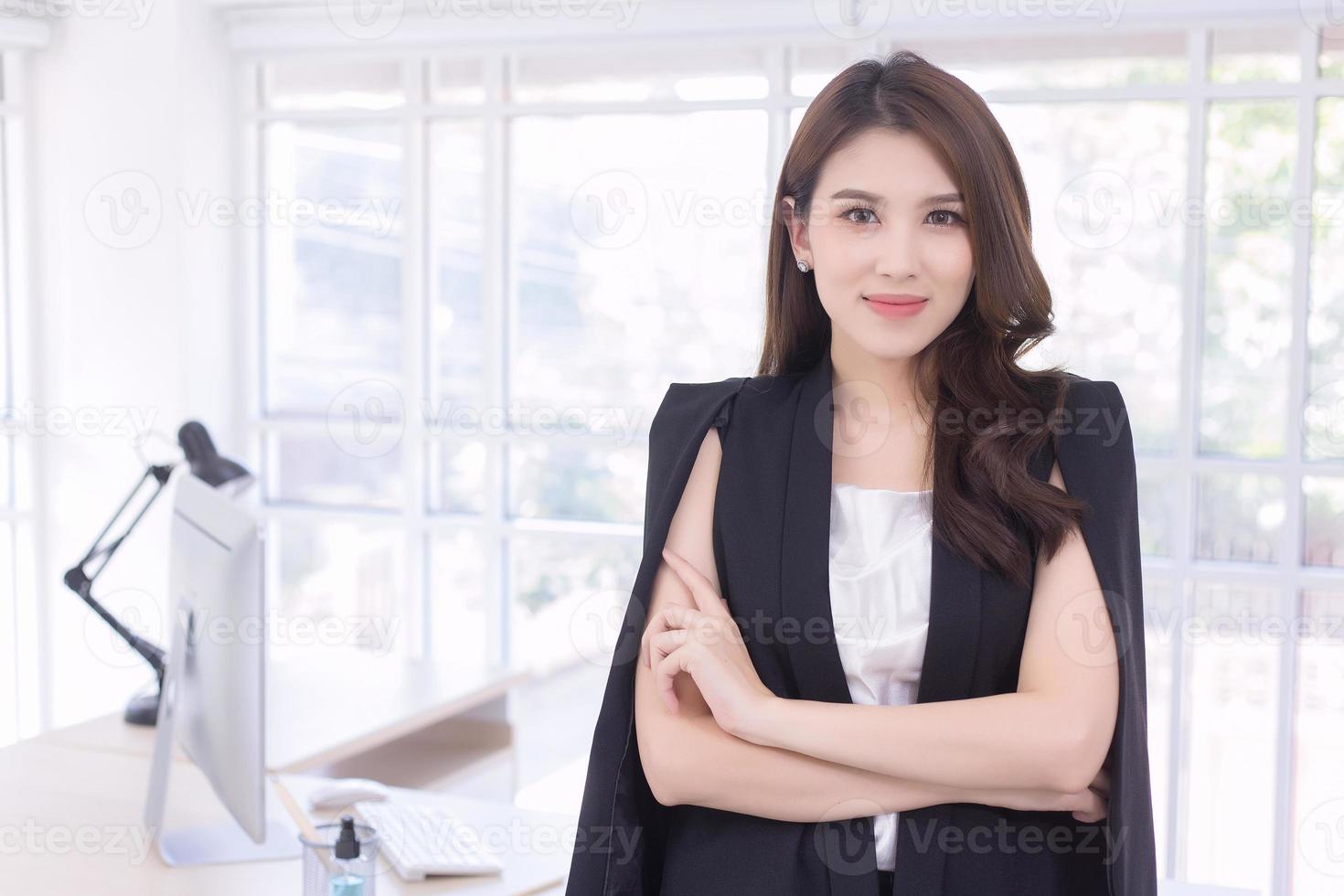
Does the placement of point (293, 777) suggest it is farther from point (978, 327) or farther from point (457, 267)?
point (457, 267)

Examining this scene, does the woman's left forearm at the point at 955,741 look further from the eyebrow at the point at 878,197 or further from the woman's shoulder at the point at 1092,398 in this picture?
the eyebrow at the point at 878,197

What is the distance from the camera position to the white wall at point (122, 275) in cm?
385

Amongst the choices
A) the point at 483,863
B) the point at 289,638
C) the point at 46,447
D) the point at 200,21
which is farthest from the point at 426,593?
the point at 483,863

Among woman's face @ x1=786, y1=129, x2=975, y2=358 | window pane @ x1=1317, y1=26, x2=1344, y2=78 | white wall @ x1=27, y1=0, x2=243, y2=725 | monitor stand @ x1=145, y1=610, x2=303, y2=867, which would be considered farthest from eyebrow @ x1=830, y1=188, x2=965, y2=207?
white wall @ x1=27, y1=0, x2=243, y2=725

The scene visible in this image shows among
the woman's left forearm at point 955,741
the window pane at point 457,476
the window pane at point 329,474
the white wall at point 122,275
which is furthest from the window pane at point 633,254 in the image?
the woman's left forearm at point 955,741

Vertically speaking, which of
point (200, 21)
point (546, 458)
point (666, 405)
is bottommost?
point (546, 458)

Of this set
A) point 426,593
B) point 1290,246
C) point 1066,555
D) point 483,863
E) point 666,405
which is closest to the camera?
point 1066,555

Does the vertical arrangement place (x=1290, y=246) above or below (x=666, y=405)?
above

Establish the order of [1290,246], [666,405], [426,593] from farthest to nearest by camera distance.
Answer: [426,593] → [1290,246] → [666,405]

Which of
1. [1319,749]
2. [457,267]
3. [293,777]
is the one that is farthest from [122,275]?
[1319,749]

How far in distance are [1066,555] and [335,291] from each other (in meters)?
3.18

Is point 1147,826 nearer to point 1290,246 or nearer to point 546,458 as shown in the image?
point 1290,246

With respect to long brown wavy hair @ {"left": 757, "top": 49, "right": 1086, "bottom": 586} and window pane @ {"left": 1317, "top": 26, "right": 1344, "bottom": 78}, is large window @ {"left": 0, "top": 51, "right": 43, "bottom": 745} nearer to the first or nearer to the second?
long brown wavy hair @ {"left": 757, "top": 49, "right": 1086, "bottom": 586}

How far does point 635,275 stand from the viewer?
146 inches
